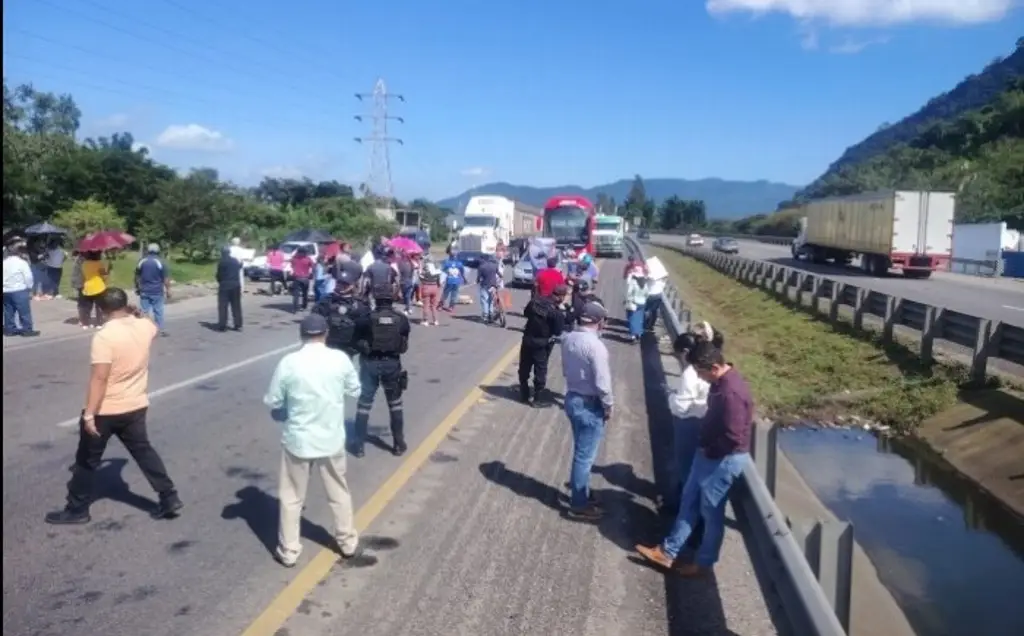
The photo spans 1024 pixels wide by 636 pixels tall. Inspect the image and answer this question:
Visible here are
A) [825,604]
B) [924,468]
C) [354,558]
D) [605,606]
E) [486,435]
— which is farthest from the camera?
[924,468]

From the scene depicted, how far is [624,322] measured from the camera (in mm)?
21547

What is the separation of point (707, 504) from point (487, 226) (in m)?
43.8

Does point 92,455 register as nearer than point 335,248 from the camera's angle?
Yes

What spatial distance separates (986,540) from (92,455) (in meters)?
7.86

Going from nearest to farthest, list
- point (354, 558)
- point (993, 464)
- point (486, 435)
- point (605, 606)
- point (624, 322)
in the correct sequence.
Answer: point (605, 606) → point (354, 558) → point (486, 435) → point (993, 464) → point (624, 322)

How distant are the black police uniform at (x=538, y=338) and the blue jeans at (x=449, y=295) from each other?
461 inches

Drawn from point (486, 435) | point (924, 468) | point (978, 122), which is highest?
point (978, 122)

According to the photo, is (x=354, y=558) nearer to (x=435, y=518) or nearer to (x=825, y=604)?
(x=435, y=518)

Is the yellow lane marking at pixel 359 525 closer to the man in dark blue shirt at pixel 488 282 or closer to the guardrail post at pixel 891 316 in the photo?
the guardrail post at pixel 891 316

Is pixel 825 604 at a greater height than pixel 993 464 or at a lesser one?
greater

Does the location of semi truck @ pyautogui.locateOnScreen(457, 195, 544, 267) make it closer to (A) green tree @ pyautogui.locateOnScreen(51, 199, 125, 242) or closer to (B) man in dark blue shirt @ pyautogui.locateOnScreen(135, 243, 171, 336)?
(A) green tree @ pyautogui.locateOnScreen(51, 199, 125, 242)

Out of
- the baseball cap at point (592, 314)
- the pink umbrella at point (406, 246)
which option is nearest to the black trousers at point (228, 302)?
the pink umbrella at point (406, 246)

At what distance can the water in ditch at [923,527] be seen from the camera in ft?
24.2

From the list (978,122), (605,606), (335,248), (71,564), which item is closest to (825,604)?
(605,606)
